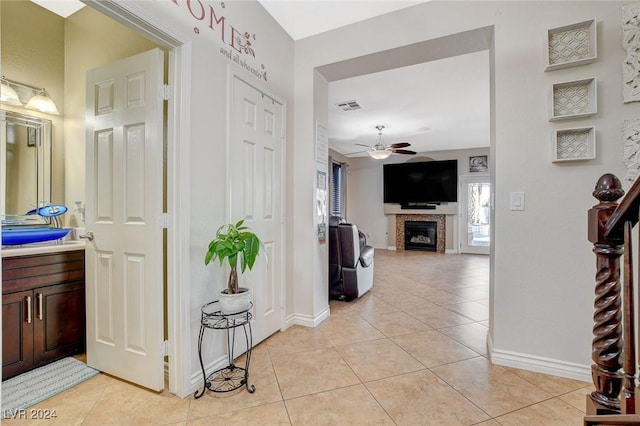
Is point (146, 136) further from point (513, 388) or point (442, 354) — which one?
point (513, 388)

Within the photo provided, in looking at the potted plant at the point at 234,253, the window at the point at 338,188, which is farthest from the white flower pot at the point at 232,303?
the window at the point at 338,188

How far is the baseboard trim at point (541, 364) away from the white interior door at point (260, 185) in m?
1.75

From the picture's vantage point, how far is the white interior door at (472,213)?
25.5 feet

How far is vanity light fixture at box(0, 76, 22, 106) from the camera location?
7.44ft

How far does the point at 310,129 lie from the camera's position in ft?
9.25

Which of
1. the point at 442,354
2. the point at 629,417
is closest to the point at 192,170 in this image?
the point at 629,417

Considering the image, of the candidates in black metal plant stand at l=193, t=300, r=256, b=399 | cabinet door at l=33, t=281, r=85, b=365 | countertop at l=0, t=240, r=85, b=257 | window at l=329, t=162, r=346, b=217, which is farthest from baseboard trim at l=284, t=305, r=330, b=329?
window at l=329, t=162, r=346, b=217

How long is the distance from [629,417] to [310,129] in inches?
102

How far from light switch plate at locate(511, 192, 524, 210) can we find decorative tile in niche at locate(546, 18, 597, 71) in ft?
2.77

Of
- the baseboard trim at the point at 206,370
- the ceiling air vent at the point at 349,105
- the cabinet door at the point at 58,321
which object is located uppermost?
the ceiling air vent at the point at 349,105

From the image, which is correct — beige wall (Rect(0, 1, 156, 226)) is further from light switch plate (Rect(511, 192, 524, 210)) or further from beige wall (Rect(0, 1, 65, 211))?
light switch plate (Rect(511, 192, 524, 210))

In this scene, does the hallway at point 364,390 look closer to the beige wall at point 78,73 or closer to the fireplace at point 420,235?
the beige wall at point 78,73

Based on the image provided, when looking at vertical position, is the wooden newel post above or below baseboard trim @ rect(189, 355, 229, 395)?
above

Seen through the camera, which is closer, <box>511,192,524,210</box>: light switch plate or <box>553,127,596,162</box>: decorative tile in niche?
<box>553,127,596,162</box>: decorative tile in niche
